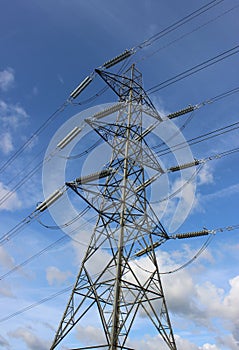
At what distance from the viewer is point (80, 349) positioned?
14836 millimetres

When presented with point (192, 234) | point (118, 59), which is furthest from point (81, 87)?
point (192, 234)

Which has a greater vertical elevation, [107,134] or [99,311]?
[107,134]

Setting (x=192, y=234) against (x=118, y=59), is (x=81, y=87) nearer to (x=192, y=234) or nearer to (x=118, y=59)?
(x=118, y=59)

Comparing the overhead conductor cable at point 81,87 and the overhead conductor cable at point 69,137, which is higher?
the overhead conductor cable at point 81,87

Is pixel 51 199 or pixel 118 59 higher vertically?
pixel 118 59

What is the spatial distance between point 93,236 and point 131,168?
4.83 meters

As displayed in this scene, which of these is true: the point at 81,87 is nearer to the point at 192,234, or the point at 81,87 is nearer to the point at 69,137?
the point at 69,137

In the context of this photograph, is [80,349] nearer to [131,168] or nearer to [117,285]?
[117,285]

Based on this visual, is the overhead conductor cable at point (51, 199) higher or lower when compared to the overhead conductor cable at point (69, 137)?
lower

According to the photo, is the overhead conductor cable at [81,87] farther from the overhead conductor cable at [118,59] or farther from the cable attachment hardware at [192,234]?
the cable attachment hardware at [192,234]

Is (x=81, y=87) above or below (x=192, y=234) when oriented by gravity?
above

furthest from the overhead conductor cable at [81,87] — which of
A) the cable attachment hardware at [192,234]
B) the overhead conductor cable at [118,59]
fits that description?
the cable attachment hardware at [192,234]

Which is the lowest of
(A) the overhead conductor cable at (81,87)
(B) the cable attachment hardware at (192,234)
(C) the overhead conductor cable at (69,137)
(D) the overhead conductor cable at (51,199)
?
(B) the cable attachment hardware at (192,234)

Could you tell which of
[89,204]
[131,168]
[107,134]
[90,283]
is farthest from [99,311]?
[107,134]
